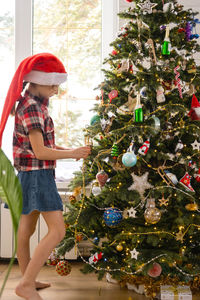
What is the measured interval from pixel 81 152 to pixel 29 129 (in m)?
0.31

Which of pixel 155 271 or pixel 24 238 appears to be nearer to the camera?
pixel 155 271

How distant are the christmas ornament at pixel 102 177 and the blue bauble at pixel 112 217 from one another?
6.1 inches

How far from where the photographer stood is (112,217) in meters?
2.10

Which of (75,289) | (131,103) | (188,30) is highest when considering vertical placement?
(188,30)

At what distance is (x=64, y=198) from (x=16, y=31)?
140 cm

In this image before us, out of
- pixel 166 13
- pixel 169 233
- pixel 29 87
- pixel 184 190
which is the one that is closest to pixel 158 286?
pixel 169 233

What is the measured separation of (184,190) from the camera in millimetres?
2084

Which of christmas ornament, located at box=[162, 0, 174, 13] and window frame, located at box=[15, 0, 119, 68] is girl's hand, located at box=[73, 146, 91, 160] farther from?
window frame, located at box=[15, 0, 119, 68]

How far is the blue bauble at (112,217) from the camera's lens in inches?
82.8

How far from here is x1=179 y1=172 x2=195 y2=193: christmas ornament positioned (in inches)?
81.2

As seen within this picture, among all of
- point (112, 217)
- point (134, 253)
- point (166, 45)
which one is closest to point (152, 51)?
point (166, 45)

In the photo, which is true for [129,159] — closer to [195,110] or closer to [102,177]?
[102,177]

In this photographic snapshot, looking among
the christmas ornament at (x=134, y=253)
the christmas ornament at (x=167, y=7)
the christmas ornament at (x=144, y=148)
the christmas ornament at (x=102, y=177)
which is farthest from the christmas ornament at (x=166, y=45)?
the christmas ornament at (x=134, y=253)

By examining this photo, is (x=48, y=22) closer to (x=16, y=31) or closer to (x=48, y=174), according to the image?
(x=16, y=31)
